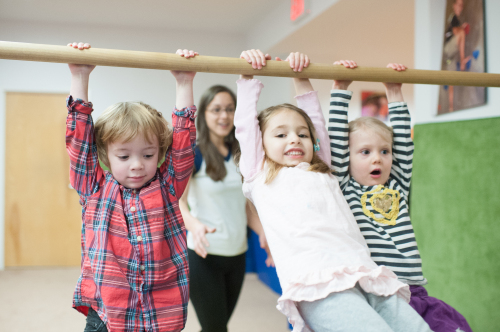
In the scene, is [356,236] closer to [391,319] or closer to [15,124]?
[391,319]

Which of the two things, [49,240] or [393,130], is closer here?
[393,130]

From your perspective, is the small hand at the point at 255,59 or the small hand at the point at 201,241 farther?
the small hand at the point at 201,241

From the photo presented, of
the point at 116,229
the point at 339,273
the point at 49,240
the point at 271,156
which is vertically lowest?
the point at 49,240

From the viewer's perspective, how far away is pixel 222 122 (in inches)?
91.7

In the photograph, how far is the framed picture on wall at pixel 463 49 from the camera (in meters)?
2.13

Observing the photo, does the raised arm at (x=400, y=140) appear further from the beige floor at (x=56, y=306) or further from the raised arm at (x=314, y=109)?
the beige floor at (x=56, y=306)

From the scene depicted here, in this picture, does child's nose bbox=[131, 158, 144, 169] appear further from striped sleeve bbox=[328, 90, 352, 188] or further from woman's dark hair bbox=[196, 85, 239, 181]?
woman's dark hair bbox=[196, 85, 239, 181]

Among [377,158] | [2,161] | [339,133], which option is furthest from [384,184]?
[2,161]

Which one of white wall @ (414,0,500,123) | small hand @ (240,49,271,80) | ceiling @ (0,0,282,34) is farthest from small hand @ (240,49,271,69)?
ceiling @ (0,0,282,34)

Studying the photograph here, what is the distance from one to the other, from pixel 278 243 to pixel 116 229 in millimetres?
505

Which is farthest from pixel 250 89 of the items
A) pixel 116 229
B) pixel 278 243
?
pixel 116 229

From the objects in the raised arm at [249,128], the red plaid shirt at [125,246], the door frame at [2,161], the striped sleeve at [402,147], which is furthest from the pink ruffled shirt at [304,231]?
the door frame at [2,161]

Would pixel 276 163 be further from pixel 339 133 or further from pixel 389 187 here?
pixel 389 187

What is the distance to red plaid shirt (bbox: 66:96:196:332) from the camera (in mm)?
1315
